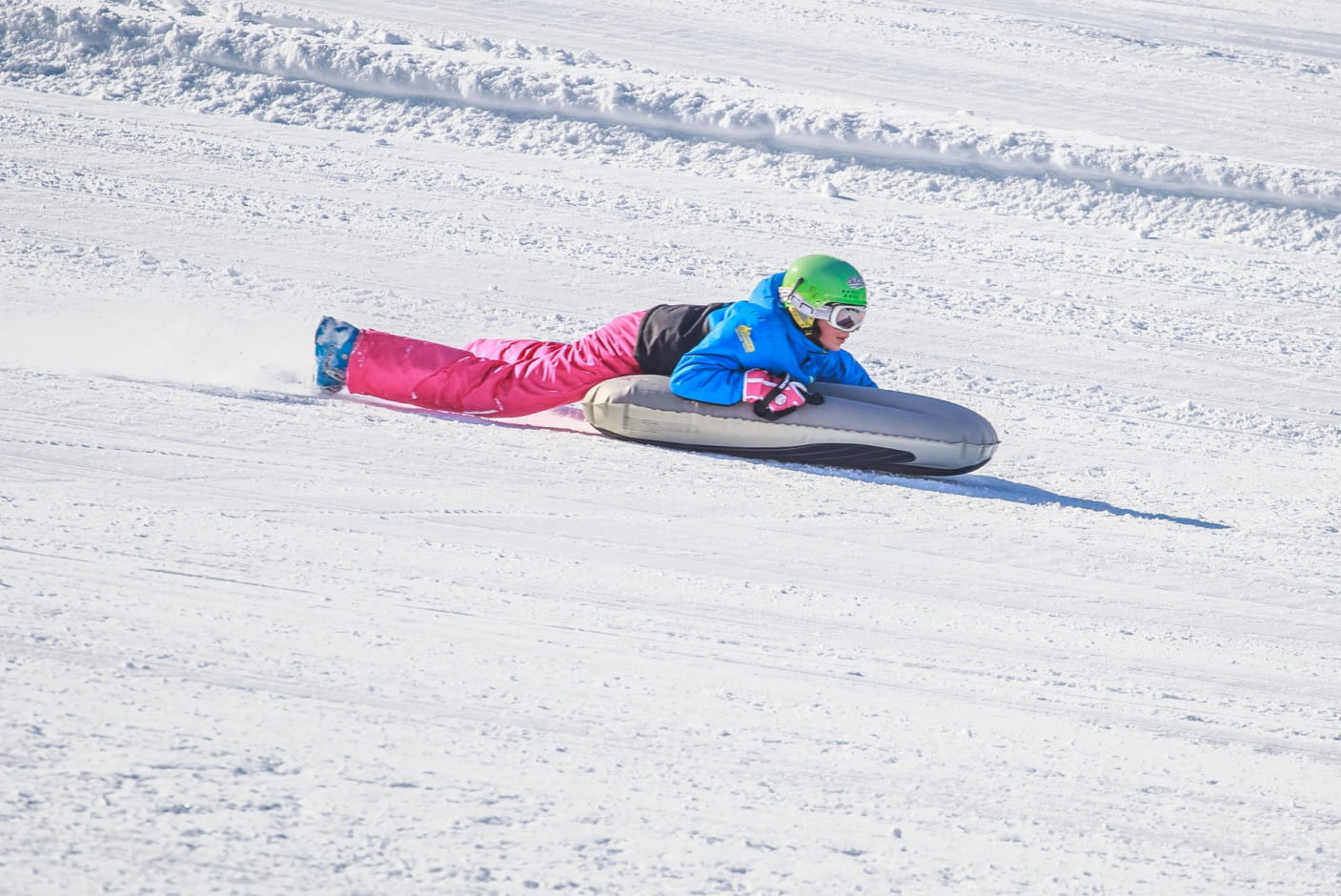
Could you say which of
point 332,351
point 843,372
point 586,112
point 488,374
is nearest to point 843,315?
point 843,372

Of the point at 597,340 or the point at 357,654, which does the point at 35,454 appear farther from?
the point at 597,340

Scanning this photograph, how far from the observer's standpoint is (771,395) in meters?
5.25

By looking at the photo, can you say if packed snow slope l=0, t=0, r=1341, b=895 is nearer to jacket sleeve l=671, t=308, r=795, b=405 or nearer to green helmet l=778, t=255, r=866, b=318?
jacket sleeve l=671, t=308, r=795, b=405

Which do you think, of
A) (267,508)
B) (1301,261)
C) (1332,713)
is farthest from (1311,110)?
(267,508)

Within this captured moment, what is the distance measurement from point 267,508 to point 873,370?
152 inches

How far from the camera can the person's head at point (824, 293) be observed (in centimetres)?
537

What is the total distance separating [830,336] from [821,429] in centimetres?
50

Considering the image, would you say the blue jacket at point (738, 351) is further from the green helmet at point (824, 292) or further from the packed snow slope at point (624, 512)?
the packed snow slope at point (624, 512)

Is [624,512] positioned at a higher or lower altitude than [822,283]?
lower

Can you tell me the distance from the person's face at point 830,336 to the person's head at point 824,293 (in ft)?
0.04

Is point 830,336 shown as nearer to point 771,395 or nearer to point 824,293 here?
point 824,293

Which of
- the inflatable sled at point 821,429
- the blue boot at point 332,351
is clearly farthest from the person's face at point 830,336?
the blue boot at point 332,351

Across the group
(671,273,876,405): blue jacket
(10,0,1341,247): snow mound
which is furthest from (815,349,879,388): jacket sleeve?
(10,0,1341,247): snow mound

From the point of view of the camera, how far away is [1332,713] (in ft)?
11.1
